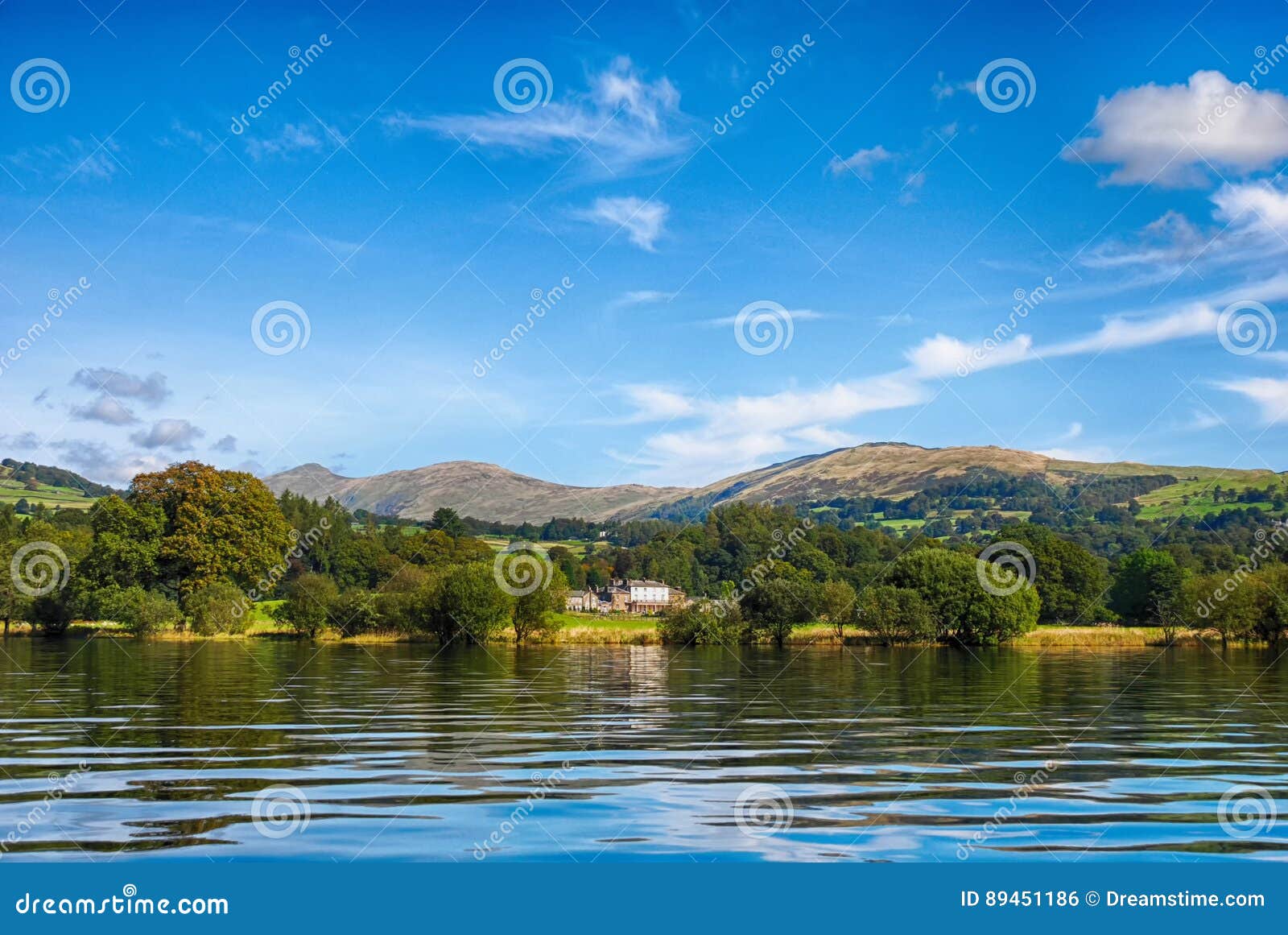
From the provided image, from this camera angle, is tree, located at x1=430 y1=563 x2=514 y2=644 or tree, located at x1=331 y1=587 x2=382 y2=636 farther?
tree, located at x1=331 y1=587 x2=382 y2=636

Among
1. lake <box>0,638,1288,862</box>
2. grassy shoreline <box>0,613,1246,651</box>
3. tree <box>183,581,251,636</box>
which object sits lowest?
grassy shoreline <box>0,613,1246,651</box>

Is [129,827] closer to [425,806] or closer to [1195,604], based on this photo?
[425,806]

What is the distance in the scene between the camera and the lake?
13867mm

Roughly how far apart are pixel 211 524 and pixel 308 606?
42.5 ft

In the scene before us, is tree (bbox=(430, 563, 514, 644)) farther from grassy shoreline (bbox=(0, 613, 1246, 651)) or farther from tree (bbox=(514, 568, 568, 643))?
grassy shoreline (bbox=(0, 613, 1246, 651))

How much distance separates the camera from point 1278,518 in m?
180

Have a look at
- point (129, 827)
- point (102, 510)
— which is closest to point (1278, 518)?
point (102, 510)

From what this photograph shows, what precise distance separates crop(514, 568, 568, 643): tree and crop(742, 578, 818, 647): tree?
15541 mm

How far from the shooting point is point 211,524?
97.1m

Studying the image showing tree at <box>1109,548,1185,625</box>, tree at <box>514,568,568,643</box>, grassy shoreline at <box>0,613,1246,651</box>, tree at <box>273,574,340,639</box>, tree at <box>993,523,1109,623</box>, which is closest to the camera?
tree at <box>514,568,568,643</box>

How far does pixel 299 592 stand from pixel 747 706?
66.7 metres

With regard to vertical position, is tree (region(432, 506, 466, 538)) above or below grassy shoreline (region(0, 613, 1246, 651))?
above

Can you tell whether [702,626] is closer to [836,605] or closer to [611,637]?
[611,637]

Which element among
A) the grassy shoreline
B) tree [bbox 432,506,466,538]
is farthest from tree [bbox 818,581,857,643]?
tree [bbox 432,506,466,538]
